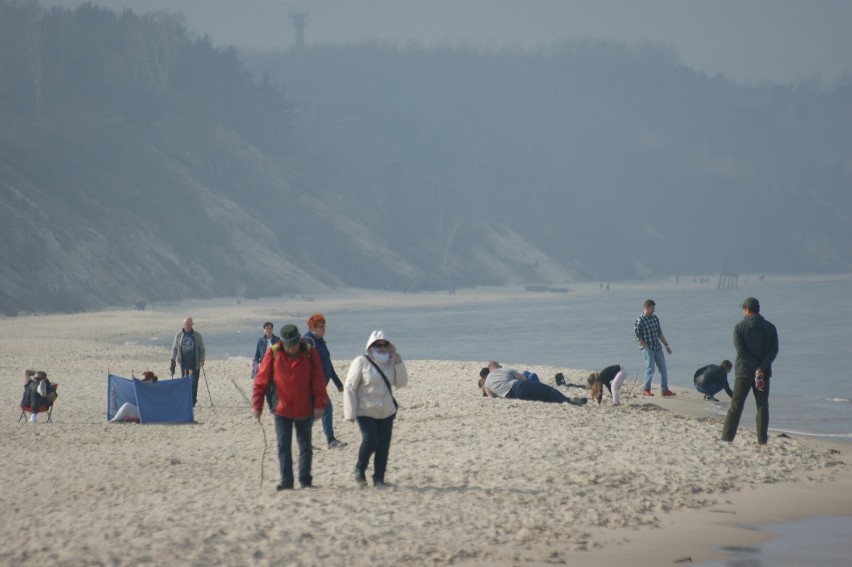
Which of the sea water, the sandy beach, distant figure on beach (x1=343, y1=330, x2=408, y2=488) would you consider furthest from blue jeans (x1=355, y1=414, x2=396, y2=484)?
the sea water

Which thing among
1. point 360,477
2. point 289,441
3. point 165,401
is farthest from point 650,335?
point 289,441

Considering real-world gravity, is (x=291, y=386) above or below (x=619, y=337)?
below

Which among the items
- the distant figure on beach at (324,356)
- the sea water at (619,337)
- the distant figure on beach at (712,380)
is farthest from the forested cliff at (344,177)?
the distant figure on beach at (324,356)

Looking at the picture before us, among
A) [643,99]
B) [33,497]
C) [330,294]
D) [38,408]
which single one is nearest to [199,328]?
[330,294]

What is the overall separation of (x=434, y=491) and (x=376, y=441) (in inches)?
25.6

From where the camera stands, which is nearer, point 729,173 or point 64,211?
point 64,211

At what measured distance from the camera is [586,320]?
6412cm

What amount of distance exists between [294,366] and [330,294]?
228ft

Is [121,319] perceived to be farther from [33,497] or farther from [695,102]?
[695,102]

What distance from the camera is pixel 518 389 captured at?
1546cm

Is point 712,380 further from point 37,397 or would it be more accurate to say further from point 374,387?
point 37,397

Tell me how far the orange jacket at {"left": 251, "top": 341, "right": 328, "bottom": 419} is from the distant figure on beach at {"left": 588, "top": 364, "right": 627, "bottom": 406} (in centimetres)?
716

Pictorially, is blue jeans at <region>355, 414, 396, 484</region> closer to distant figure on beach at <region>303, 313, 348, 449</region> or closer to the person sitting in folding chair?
distant figure on beach at <region>303, 313, 348, 449</region>

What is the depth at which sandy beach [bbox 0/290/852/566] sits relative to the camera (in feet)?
26.4
